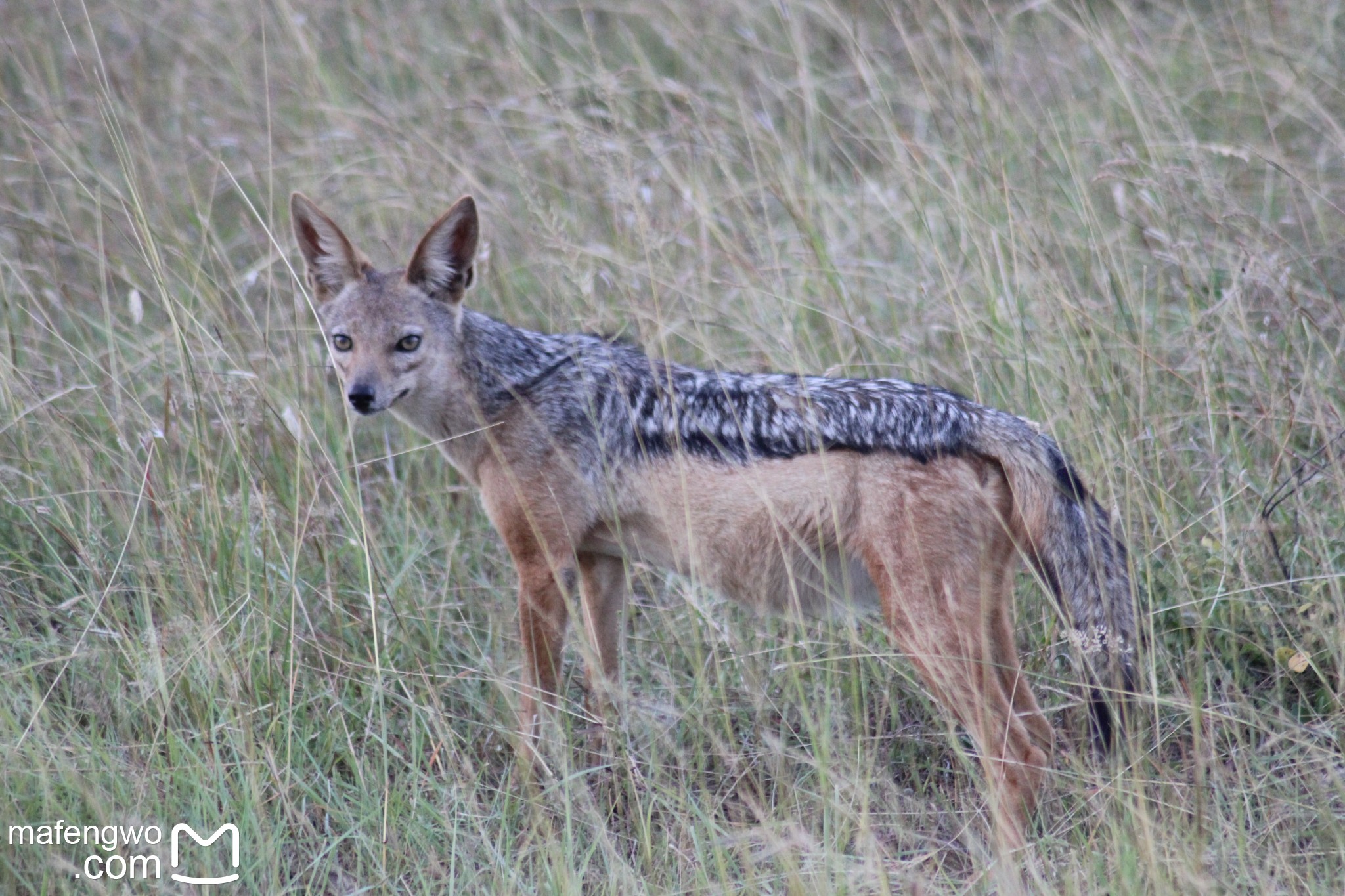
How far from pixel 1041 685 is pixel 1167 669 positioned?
17.2 inches

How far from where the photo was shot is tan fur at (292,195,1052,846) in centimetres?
364

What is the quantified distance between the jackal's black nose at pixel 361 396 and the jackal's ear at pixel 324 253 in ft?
2.15

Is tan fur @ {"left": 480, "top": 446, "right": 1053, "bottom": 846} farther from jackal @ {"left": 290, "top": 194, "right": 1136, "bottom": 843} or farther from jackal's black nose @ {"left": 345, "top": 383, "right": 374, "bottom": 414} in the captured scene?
jackal's black nose @ {"left": 345, "top": 383, "right": 374, "bottom": 414}

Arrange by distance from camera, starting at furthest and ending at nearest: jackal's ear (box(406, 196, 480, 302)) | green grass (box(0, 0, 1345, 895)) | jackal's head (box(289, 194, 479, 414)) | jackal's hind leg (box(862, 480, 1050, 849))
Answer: jackal's ear (box(406, 196, 480, 302)) < jackal's head (box(289, 194, 479, 414)) < jackal's hind leg (box(862, 480, 1050, 849)) < green grass (box(0, 0, 1345, 895))

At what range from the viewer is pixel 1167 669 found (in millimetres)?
3834

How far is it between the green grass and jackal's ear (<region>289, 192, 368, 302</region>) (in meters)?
0.31

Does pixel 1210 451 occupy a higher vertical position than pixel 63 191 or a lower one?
lower

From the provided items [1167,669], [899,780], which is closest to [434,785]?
[899,780]

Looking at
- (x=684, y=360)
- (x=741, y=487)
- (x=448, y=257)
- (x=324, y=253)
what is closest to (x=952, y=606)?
(x=741, y=487)

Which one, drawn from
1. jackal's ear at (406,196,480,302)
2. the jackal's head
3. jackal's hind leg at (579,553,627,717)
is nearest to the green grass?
jackal's hind leg at (579,553,627,717)

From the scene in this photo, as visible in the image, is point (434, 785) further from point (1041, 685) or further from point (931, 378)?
point (931, 378)

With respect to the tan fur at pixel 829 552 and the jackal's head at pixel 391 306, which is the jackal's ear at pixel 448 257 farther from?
the tan fur at pixel 829 552

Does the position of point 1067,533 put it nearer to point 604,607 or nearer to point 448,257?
point 604,607

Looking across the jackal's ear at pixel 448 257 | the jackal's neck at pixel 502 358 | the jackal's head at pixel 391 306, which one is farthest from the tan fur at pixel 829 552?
the jackal's ear at pixel 448 257
